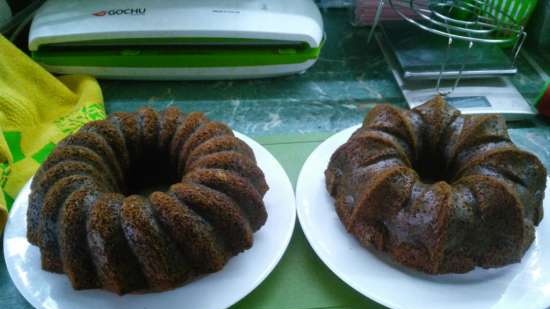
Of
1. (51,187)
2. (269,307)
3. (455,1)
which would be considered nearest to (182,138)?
(51,187)

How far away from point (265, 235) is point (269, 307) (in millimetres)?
150

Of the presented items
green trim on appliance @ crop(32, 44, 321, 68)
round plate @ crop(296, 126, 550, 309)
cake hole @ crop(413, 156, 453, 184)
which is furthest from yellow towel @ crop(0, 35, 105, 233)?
cake hole @ crop(413, 156, 453, 184)

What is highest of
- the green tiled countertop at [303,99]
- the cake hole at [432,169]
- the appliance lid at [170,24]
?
the appliance lid at [170,24]

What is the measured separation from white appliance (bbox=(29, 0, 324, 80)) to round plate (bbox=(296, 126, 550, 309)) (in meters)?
0.62

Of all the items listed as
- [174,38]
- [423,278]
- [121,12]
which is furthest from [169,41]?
[423,278]

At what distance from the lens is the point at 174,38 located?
1.39m

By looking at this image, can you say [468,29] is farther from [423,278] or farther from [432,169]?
[423,278]

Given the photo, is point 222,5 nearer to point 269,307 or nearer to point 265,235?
point 265,235

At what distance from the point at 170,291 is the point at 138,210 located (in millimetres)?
179

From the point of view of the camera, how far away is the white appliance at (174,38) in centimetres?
137

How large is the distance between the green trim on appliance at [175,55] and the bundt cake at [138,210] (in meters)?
0.44

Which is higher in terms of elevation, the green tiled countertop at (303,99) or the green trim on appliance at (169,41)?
the green trim on appliance at (169,41)

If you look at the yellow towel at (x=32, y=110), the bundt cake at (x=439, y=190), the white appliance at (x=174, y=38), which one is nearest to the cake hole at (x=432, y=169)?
the bundt cake at (x=439, y=190)

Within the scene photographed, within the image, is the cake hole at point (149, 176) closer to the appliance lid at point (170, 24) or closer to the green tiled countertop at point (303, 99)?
the green tiled countertop at point (303, 99)
